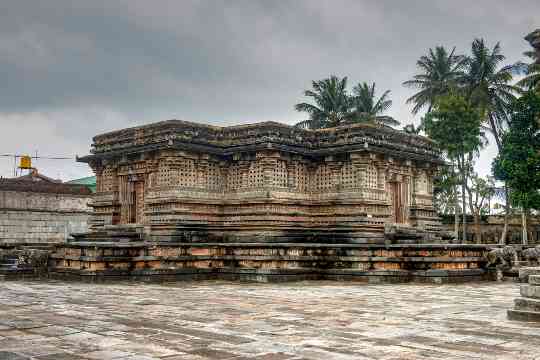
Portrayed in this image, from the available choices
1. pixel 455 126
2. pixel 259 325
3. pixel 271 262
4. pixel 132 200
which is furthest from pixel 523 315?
pixel 455 126

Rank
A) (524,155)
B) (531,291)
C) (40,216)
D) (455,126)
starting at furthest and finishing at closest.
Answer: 1. (455,126)
2. (40,216)
3. (524,155)
4. (531,291)

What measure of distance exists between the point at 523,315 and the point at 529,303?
211 millimetres

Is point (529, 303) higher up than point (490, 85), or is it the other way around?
point (490, 85)

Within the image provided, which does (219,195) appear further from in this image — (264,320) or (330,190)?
(264,320)

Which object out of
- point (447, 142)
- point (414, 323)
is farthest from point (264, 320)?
point (447, 142)

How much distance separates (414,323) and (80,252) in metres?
11.0

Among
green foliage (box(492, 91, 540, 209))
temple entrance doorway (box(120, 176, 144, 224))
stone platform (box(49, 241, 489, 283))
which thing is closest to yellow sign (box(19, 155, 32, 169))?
temple entrance doorway (box(120, 176, 144, 224))

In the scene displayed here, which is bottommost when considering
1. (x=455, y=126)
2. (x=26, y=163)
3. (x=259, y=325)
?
(x=259, y=325)

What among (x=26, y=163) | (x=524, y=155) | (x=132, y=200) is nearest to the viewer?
(x=132, y=200)

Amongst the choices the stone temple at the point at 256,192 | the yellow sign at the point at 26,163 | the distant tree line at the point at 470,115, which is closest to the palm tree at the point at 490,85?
the distant tree line at the point at 470,115

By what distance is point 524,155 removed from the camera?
28156 mm

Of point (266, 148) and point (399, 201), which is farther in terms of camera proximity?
point (399, 201)

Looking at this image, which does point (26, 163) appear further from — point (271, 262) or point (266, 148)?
point (271, 262)

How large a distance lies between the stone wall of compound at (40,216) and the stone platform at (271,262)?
43.1 feet
